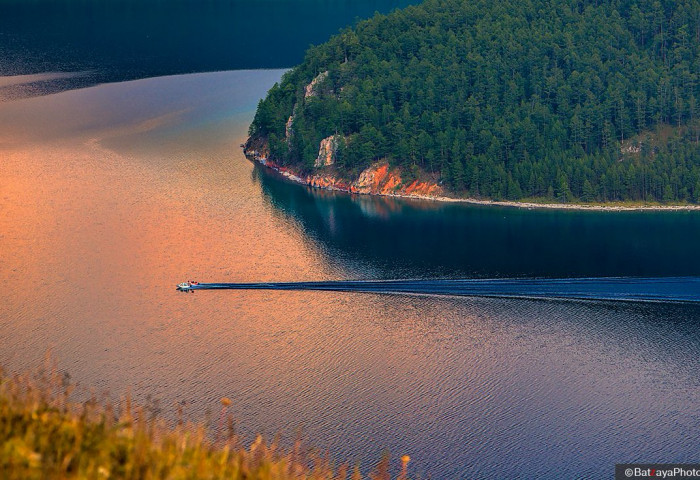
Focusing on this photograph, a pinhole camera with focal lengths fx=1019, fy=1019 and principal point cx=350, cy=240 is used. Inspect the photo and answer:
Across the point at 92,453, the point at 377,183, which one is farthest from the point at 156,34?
the point at 92,453

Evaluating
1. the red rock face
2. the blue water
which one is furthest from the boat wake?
the blue water

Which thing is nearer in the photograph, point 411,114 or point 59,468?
point 59,468

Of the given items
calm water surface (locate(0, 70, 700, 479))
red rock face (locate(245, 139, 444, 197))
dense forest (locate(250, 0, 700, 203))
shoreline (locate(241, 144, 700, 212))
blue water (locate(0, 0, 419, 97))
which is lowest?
calm water surface (locate(0, 70, 700, 479))

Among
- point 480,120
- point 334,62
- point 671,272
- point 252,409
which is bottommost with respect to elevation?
point 252,409

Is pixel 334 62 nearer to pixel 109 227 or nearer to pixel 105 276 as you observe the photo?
pixel 109 227

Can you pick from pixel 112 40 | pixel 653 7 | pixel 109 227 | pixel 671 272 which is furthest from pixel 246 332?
pixel 112 40

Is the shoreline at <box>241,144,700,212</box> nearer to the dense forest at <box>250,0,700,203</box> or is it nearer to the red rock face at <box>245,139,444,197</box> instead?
the red rock face at <box>245,139,444,197</box>

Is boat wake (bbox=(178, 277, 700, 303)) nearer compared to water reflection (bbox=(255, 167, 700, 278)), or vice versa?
boat wake (bbox=(178, 277, 700, 303))
